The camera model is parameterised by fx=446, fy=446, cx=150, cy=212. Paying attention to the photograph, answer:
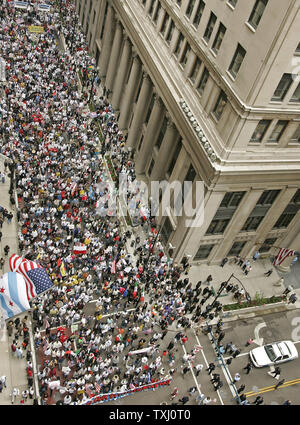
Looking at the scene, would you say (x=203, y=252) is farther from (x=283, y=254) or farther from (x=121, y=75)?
(x=121, y=75)

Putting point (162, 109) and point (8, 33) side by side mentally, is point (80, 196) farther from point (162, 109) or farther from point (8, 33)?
point (8, 33)

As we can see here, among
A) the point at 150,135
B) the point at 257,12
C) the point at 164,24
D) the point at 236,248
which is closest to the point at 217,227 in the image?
the point at 236,248

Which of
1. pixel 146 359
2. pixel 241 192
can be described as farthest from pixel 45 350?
pixel 241 192

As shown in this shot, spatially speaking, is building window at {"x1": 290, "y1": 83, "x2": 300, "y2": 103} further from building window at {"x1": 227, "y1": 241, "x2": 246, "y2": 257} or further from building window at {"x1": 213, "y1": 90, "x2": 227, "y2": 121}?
building window at {"x1": 227, "y1": 241, "x2": 246, "y2": 257}

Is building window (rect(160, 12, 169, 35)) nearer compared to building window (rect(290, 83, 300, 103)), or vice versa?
building window (rect(290, 83, 300, 103))

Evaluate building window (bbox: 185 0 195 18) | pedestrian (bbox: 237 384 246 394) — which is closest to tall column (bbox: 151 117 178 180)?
building window (bbox: 185 0 195 18)

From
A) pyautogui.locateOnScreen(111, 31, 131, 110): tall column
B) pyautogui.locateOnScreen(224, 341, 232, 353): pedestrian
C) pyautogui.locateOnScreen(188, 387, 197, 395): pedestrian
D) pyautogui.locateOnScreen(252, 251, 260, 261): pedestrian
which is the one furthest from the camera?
pyautogui.locateOnScreen(111, 31, 131, 110): tall column
